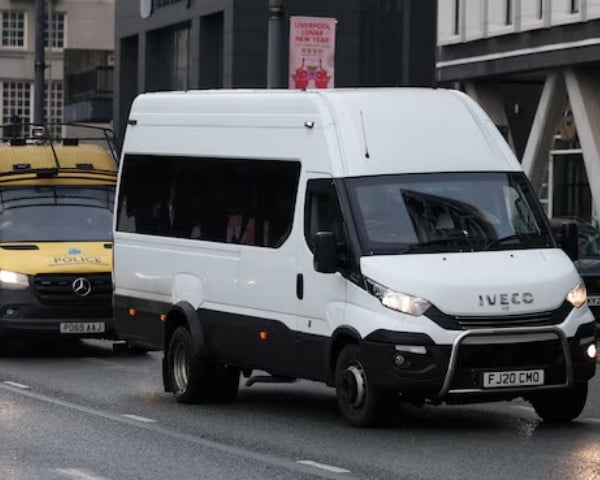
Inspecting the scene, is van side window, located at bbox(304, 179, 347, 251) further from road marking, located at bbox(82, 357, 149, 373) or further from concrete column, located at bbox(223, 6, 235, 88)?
concrete column, located at bbox(223, 6, 235, 88)

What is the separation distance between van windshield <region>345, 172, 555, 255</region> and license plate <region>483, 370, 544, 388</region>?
1021mm

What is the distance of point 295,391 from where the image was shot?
17797 mm

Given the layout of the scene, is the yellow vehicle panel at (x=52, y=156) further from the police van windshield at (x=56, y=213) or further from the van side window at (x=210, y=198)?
the van side window at (x=210, y=198)

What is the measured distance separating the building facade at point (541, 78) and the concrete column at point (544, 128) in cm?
2

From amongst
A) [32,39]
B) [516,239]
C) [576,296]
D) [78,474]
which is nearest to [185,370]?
[516,239]

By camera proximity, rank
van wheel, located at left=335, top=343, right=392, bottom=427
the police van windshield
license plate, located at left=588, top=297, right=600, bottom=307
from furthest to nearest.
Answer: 1. license plate, located at left=588, top=297, right=600, bottom=307
2. the police van windshield
3. van wheel, located at left=335, top=343, right=392, bottom=427

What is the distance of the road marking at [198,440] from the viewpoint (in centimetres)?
1188

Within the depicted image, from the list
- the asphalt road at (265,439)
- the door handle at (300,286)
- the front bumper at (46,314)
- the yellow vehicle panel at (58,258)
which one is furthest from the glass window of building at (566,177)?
the door handle at (300,286)

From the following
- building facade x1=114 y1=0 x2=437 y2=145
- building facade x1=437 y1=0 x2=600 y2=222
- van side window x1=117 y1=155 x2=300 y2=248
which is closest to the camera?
van side window x1=117 y1=155 x2=300 y2=248

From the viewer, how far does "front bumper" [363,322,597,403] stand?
13531 millimetres

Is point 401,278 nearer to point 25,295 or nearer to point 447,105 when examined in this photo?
point 447,105

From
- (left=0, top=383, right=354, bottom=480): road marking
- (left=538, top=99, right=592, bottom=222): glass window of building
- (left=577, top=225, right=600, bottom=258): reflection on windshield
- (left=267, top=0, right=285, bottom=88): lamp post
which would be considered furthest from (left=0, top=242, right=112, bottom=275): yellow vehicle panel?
(left=538, top=99, right=592, bottom=222): glass window of building

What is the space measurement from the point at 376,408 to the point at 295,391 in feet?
12.9

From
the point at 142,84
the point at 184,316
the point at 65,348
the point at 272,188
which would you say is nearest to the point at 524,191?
the point at 272,188
